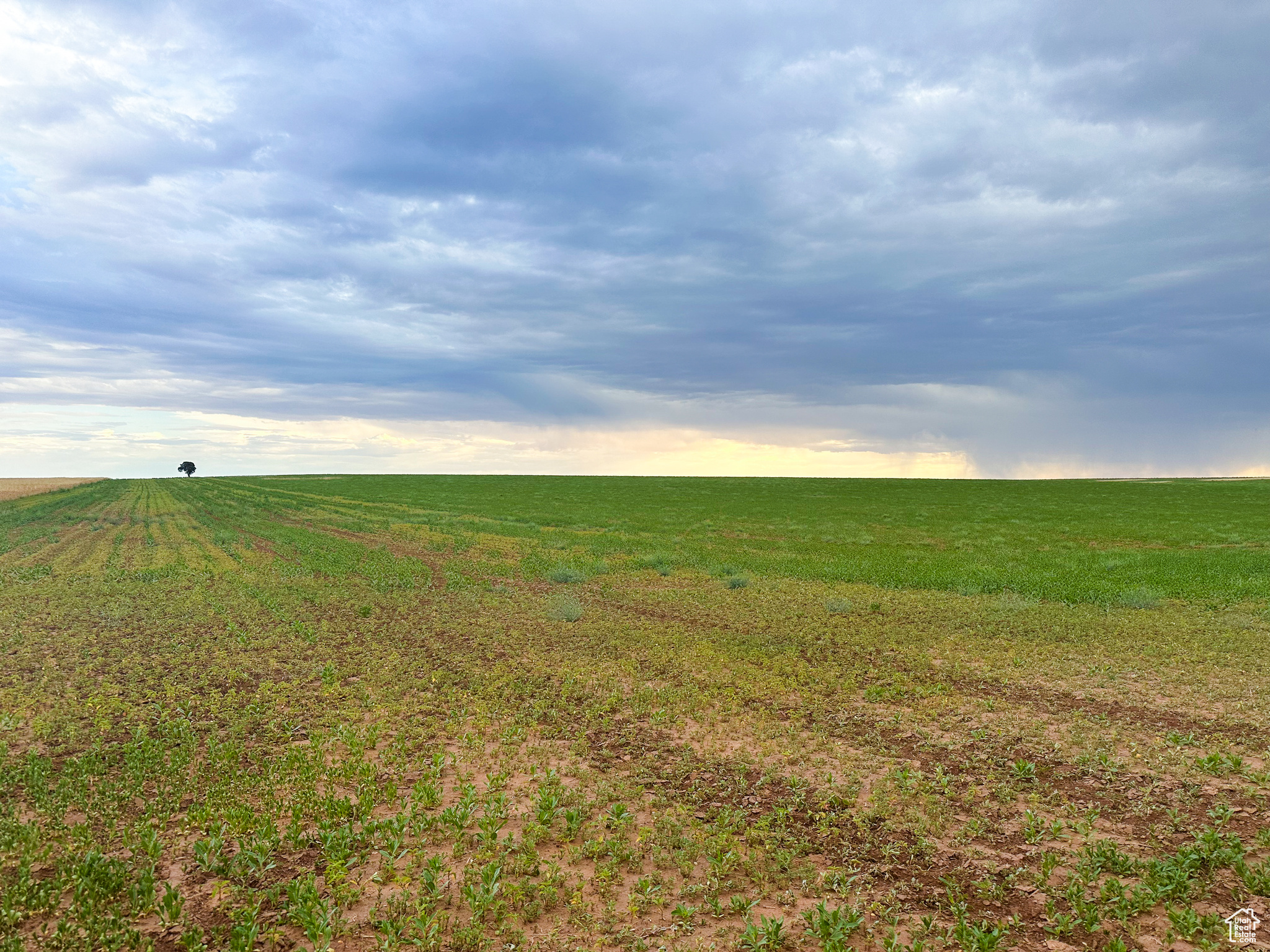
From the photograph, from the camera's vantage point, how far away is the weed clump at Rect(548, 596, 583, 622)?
19.9 meters

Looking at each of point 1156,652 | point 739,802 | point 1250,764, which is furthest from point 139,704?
point 1156,652

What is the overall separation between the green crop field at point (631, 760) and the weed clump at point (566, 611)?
0.42ft

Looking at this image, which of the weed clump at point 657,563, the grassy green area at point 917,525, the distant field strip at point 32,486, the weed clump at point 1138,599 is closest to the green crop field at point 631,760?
the weed clump at point 1138,599

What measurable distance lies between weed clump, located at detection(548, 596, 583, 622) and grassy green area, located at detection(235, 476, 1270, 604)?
31.9 ft

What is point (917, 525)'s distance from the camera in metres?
48.5

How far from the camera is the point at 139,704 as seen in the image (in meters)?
12.5

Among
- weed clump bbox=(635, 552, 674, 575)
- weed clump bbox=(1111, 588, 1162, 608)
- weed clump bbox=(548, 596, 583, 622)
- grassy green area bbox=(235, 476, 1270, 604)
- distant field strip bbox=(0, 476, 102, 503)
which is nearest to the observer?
weed clump bbox=(548, 596, 583, 622)

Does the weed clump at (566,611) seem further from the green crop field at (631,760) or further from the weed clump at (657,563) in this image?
the weed clump at (657,563)

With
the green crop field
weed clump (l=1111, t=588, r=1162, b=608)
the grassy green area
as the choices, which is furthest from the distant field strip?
weed clump (l=1111, t=588, r=1162, b=608)

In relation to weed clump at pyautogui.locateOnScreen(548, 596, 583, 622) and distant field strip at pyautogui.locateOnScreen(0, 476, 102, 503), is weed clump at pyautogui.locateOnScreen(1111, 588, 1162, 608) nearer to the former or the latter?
weed clump at pyautogui.locateOnScreen(548, 596, 583, 622)

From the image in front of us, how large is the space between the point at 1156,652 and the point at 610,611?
13.8 metres

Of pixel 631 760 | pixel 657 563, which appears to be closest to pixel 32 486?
pixel 657 563

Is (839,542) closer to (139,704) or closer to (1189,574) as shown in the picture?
(1189,574)

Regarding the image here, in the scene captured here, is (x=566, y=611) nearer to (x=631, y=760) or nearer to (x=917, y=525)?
(x=631, y=760)
